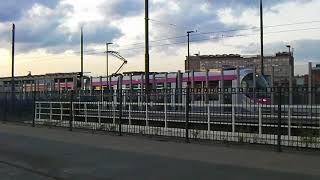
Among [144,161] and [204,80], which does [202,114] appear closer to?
[144,161]

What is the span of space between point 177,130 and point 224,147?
11.3 feet

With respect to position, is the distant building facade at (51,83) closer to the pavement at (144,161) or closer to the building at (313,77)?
the building at (313,77)

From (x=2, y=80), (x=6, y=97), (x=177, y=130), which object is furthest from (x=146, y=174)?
(x=2, y=80)

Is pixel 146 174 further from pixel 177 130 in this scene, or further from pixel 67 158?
pixel 177 130

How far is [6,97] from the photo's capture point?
32.3m

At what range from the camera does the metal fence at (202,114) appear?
1509 cm

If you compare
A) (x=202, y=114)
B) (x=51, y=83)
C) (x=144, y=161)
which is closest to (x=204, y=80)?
(x=202, y=114)

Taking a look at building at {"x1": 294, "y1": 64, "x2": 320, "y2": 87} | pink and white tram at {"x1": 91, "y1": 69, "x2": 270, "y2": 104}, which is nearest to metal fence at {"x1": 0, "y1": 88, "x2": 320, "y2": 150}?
building at {"x1": 294, "y1": 64, "x2": 320, "y2": 87}

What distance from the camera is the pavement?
11.7 meters

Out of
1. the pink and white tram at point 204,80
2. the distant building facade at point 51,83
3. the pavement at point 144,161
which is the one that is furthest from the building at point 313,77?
the distant building facade at point 51,83

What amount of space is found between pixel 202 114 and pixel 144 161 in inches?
207

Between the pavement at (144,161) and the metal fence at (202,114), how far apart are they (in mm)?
983

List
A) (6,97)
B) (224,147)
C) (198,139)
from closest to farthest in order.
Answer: (224,147)
(198,139)
(6,97)

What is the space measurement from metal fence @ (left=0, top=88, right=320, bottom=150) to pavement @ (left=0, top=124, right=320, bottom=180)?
98 cm
